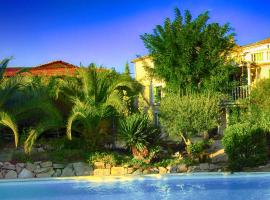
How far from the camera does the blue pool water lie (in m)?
13.9

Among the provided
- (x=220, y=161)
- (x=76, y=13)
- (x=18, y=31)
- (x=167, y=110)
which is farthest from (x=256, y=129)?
(x=18, y=31)

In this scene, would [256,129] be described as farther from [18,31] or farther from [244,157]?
[18,31]

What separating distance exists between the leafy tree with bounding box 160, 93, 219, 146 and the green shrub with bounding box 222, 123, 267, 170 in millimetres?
1698

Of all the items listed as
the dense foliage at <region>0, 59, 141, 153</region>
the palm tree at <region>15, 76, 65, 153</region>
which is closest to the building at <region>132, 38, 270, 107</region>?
the dense foliage at <region>0, 59, 141, 153</region>

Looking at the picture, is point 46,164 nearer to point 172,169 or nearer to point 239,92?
point 172,169

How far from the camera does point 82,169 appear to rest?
18516 millimetres

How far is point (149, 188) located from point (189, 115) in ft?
16.5

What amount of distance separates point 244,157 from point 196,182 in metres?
2.65

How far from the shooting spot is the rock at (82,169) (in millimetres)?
18436

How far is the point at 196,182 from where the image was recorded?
16391mm

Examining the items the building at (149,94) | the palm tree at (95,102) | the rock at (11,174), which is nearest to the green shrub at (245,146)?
the building at (149,94)

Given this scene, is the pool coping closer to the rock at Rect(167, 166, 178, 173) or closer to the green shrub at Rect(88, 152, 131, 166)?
the rock at Rect(167, 166, 178, 173)

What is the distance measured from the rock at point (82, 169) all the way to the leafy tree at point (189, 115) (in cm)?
387

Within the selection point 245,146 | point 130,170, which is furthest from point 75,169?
point 245,146
